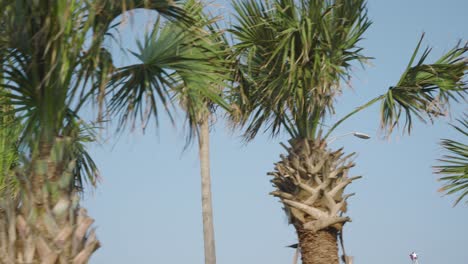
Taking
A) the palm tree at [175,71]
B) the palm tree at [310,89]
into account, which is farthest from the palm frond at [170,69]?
the palm tree at [310,89]

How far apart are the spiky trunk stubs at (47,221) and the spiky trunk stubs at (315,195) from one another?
5.35 meters

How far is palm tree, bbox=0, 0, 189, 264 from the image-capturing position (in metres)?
5.95

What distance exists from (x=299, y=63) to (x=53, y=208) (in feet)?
18.3

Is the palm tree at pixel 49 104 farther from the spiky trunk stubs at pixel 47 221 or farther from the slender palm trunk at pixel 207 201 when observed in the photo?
the slender palm trunk at pixel 207 201

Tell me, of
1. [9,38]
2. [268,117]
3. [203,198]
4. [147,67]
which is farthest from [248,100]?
[9,38]

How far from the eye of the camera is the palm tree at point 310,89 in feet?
35.0

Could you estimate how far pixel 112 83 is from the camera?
6.73m

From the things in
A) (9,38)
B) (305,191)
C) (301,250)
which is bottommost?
(301,250)

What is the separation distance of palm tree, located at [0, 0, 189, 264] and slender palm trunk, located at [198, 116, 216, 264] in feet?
Result: 17.6

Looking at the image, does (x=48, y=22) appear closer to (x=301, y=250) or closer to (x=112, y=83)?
(x=112, y=83)

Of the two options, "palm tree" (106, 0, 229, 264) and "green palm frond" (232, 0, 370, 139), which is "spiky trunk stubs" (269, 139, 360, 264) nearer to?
"green palm frond" (232, 0, 370, 139)

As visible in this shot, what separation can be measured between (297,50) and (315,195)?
2.21 meters

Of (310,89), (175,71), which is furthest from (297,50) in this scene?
(175,71)

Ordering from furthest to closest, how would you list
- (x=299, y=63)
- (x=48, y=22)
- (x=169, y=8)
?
(x=299, y=63) → (x=169, y=8) → (x=48, y=22)
